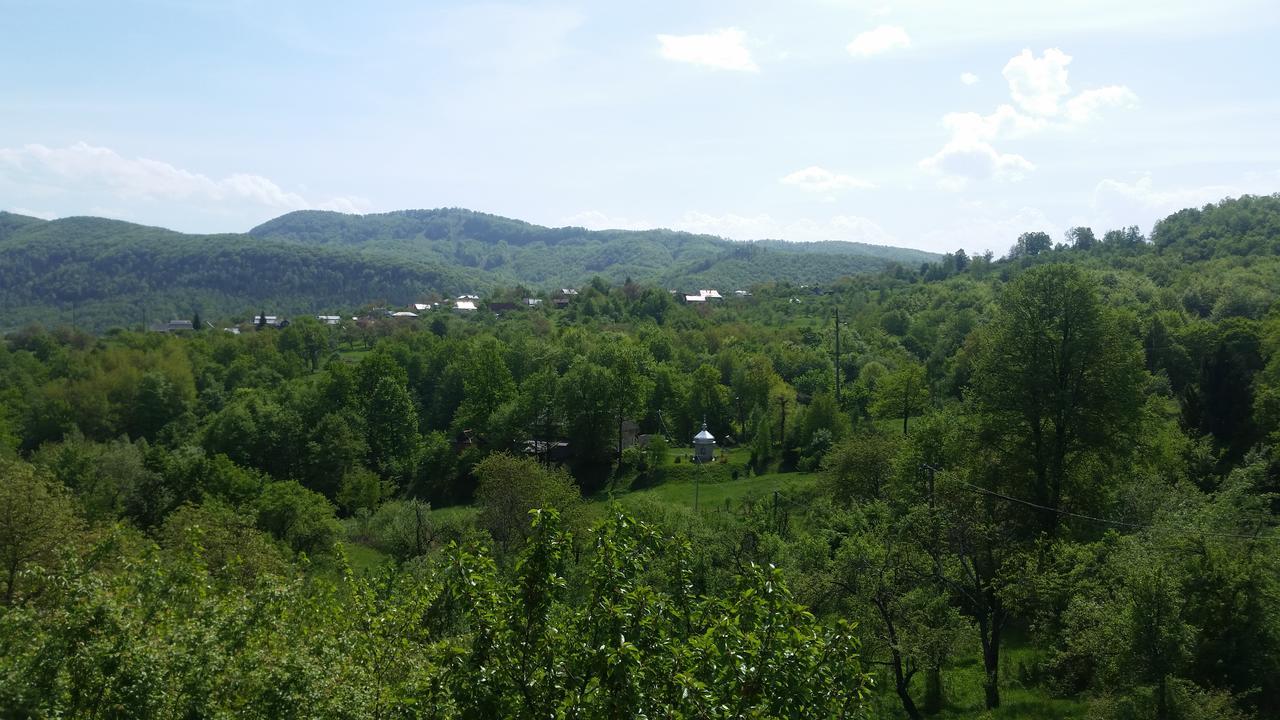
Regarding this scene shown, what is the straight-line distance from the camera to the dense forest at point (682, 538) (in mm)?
7617

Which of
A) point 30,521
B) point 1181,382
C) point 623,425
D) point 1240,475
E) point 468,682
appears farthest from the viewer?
point 623,425

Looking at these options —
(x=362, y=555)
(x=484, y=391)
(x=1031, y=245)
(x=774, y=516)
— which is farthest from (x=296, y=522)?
(x=1031, y=245)

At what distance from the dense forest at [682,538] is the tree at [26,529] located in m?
0.11

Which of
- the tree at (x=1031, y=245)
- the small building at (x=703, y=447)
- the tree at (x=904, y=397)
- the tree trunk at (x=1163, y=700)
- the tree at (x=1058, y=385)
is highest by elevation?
the tree at (x=1031, y=245)

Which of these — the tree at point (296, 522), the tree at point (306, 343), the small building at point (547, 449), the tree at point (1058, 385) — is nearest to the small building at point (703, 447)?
the small building at point (547, 449)

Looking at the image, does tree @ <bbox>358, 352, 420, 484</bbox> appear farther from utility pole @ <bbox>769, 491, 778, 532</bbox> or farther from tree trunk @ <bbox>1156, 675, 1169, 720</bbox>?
tree trunk @ <bbox>1156, 675, 1169, 720</bbox>

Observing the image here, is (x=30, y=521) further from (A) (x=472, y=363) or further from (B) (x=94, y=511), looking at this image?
(A) (x=472, y=363)

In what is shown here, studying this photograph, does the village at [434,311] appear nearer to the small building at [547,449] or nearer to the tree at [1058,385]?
the small building at [547,449]

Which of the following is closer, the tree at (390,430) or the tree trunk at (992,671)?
the tree trunk at (992,671)

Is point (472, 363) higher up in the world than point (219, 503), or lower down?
higher up

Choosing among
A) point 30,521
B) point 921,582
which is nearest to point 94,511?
point 30,521

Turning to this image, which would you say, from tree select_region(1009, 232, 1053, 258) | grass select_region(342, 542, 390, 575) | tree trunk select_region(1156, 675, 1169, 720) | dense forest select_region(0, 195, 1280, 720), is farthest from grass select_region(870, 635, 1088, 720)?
tree select_region(1009, 232, 1053, 258)

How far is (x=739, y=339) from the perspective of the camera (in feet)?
291

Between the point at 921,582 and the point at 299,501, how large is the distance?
2897 cm
